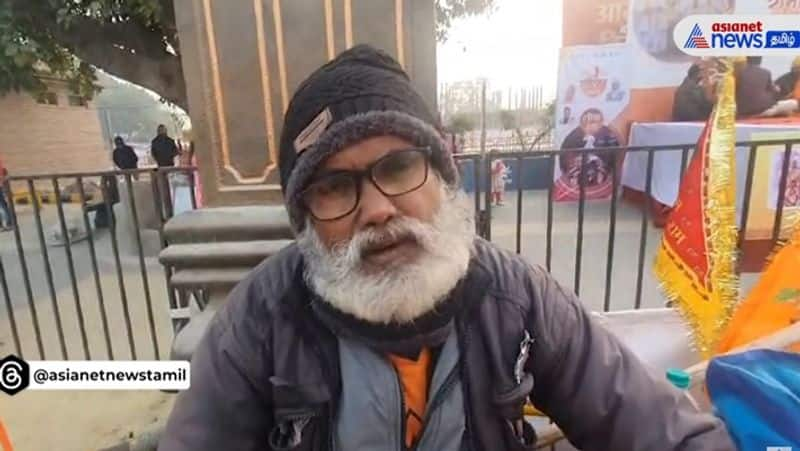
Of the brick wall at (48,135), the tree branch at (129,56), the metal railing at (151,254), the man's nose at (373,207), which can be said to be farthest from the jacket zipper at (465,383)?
the brick wall at (48,135)

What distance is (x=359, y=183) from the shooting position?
1.09 meters

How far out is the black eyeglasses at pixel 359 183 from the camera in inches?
42.9

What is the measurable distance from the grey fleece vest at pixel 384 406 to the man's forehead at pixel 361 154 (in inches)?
15.1

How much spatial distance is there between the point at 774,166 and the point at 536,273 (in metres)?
3.78

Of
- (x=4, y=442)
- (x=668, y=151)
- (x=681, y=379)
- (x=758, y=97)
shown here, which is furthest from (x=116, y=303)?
(x=758, y=97)

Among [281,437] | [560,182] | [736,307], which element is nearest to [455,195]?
[281,437]

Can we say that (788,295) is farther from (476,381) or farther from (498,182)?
(498,182)

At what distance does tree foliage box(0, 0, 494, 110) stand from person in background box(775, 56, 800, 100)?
3.94m

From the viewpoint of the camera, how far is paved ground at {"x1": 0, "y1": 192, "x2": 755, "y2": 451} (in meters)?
2.68

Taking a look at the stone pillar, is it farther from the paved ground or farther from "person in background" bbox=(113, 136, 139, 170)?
"person in background" bbox=(113, 136, 139, 170)

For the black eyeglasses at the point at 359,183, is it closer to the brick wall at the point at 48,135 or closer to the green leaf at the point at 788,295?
the green leaf at the point at 788,295

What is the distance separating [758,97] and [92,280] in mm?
7632

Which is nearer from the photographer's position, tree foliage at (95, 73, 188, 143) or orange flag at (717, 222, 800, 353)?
orange flag at (717, 222, 800, 353)

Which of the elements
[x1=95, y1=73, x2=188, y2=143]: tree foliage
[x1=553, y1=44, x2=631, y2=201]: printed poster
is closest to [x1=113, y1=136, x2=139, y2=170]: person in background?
[x1=553, y1=44, x2=631, y2=201]: printed poster
